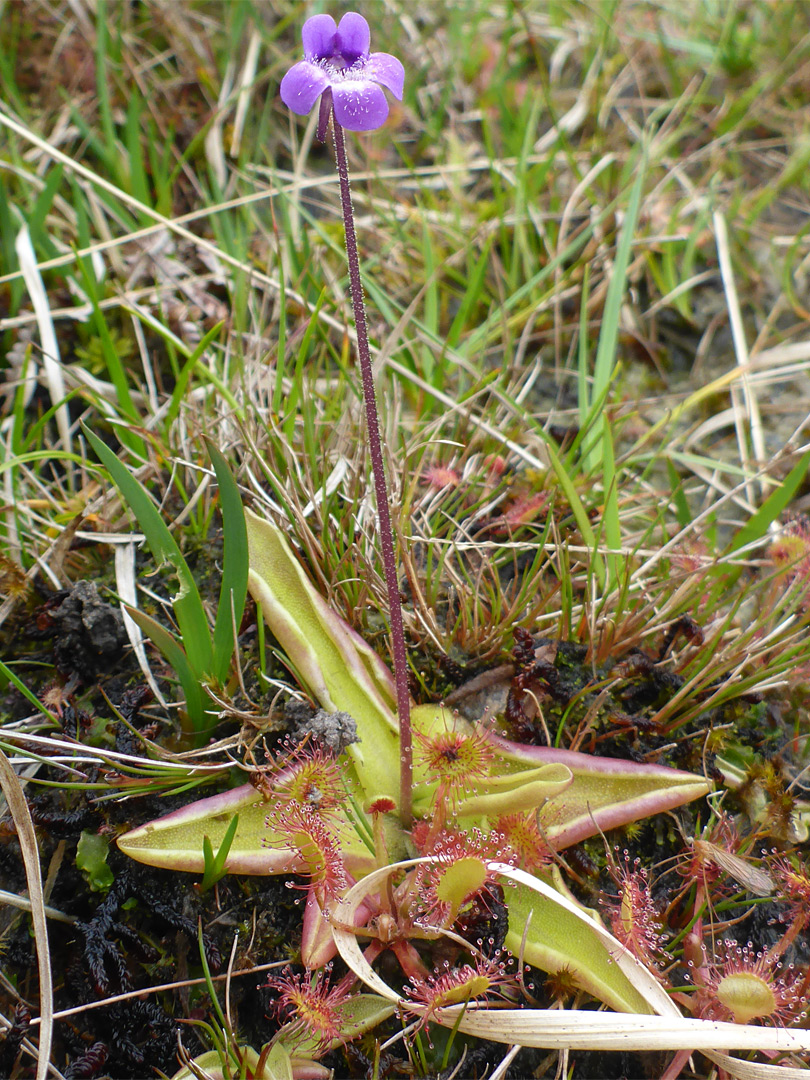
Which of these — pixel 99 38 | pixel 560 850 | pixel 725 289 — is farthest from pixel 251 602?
pixel 99 38

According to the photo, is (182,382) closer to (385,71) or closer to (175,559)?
(175,559)

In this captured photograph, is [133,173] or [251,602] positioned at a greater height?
[133,173]

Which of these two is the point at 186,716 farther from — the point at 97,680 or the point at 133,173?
the point at 133,173

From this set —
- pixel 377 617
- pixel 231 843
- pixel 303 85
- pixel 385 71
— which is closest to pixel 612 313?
pixel 377 617

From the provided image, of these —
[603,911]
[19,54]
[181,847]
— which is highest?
[19,54]

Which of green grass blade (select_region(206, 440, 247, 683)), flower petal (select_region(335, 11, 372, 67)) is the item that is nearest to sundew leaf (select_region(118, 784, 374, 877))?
green grass blade (select_region(206, 440, 247, 683))

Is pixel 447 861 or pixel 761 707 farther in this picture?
pixel 761 707

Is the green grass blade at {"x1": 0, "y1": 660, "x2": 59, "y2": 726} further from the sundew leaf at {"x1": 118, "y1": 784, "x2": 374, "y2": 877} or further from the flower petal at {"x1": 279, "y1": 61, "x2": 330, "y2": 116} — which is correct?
the flower petal at {"x1": 279, "y1": 61, "x2": 330, "y2": 116}

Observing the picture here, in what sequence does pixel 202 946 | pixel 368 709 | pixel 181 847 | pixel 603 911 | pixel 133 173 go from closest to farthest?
pixel 202 946 < pixel 181 847 < pixel 603 911 < pixel 368 709 < pixel 133 173
